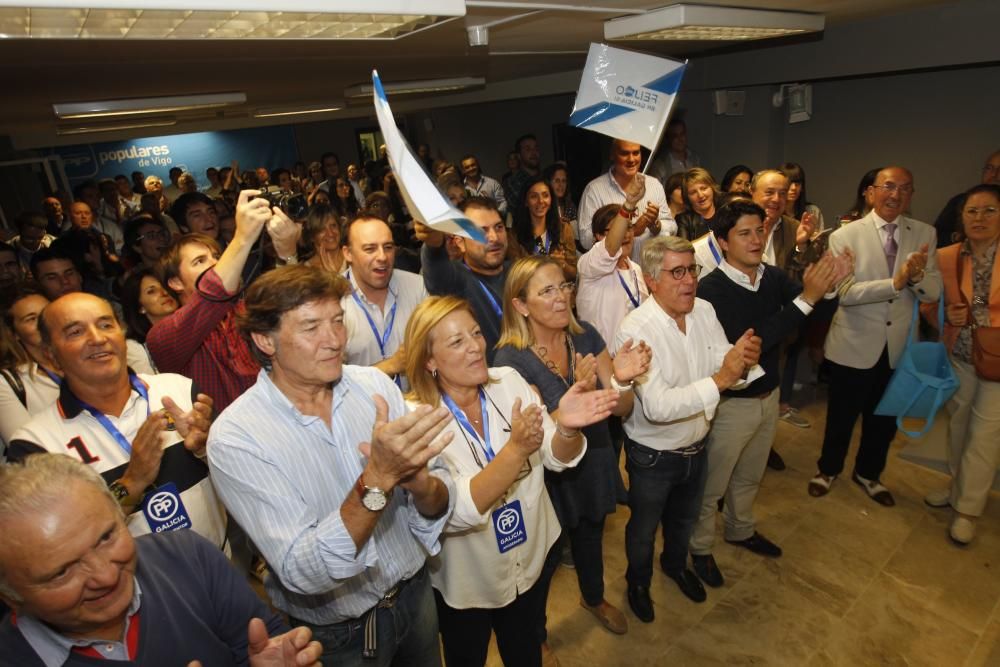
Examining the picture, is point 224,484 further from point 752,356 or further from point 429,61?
point 429,61

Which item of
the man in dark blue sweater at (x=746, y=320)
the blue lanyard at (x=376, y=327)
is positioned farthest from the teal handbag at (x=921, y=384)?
the blue lanyard at (x=376, y=327)

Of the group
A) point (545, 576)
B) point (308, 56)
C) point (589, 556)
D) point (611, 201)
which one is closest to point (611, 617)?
point (589, 556)

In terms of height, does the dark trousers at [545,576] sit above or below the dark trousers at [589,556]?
above

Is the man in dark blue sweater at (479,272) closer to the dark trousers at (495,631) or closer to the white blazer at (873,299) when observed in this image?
the dark trousers at (495,631)

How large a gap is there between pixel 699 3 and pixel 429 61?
2420mm

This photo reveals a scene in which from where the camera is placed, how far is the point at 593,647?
2609 mm

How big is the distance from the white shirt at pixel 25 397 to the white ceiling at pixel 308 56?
1.30 meters

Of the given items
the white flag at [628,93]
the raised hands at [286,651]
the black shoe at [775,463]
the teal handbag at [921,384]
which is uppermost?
the white flag at [628,93]

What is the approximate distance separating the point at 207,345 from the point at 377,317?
0.79 meters

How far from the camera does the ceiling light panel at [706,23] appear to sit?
2.79 metres

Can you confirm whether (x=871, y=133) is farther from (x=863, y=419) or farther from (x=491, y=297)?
(x=491, y=297)

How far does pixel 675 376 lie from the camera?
2350 mm

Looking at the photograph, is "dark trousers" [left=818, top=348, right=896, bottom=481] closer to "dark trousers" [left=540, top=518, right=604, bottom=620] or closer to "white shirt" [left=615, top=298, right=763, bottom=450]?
"white shirt" [left=615, top=298, right=763, bottom=450]

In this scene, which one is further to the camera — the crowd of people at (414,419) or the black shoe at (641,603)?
the black shoe at (641,603)
